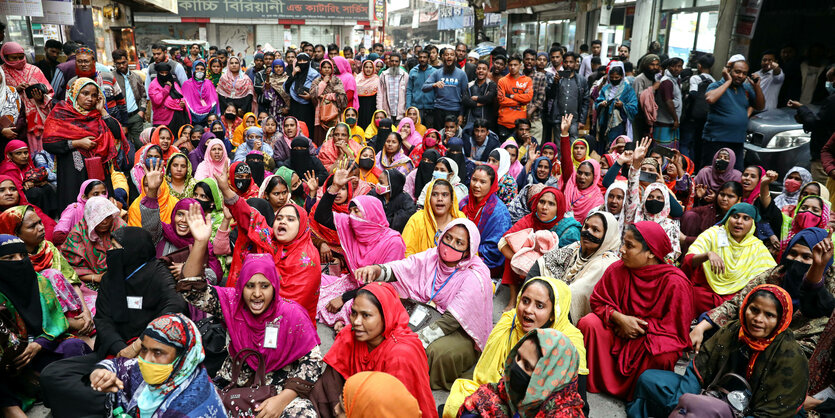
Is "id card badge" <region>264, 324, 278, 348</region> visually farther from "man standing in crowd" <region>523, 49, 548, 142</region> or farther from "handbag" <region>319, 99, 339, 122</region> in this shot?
"man standing in crowd" <region>523, 49, 548, 142</region>

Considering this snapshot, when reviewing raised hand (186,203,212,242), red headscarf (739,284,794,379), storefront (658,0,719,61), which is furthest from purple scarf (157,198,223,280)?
storefront (658,0,719,61)

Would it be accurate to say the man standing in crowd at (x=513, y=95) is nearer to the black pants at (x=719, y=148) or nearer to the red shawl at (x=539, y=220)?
the black pants at (x=719, y=148)

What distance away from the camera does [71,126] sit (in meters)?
5.00

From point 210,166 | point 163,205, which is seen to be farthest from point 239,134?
point 163,205

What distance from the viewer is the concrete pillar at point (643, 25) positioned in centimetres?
1197

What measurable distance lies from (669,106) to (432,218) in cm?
447

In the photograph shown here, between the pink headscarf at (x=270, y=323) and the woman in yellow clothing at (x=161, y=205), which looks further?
the woman in yellow clothing at (x=161, y=205)

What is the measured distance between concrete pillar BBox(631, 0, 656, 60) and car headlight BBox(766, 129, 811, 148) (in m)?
6.19

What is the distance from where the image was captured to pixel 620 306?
3.30 metres

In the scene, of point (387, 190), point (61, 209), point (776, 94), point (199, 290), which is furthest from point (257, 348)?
point (776, 94)

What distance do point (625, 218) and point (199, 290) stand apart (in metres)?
3.29

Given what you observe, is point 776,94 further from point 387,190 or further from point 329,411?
point 329,411

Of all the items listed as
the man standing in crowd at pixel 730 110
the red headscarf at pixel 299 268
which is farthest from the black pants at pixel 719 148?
the red headscarf at pixel 299 268

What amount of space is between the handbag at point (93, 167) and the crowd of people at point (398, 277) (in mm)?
13
